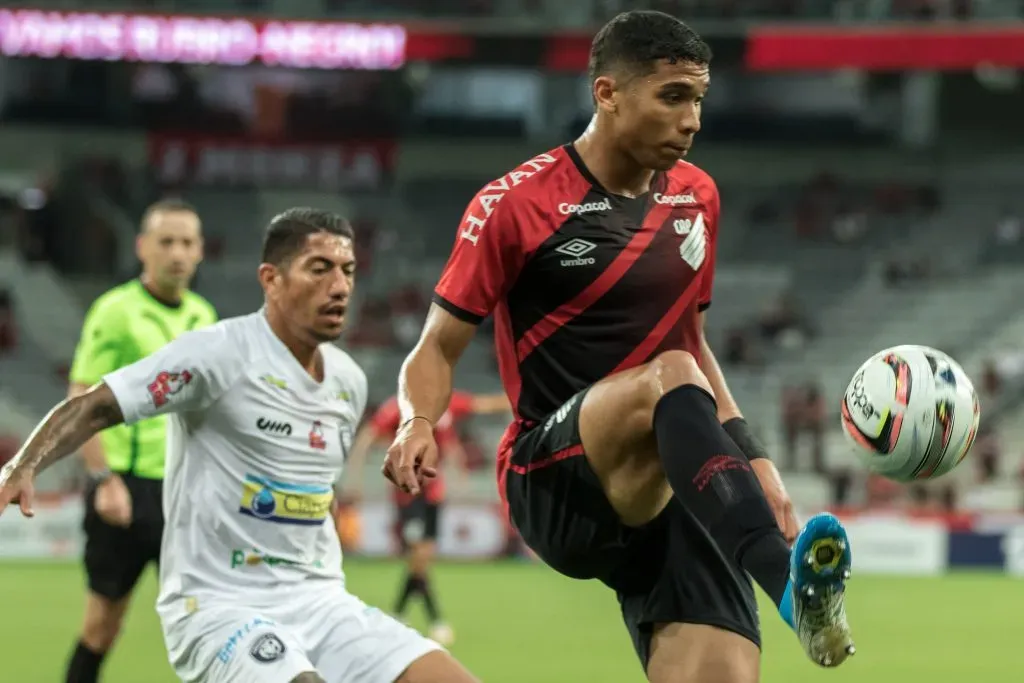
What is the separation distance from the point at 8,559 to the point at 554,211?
15.0 metres

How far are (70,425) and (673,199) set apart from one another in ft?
6.05

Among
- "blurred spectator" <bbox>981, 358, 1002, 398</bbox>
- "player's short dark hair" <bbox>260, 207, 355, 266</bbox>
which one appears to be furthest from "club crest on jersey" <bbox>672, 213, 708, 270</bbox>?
"blurred spectator" <bbox>981, 358, 1002, 398</bbox>

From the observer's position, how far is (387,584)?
48.3 feet

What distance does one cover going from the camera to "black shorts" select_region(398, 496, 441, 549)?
11375mm

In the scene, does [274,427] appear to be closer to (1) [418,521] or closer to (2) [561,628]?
(1) [418,521]

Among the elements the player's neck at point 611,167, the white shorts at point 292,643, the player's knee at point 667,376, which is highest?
the player's neck at point 611,167

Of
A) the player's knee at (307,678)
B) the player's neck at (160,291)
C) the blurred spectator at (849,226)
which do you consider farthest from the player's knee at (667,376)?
the blurred spectator at (849,226)

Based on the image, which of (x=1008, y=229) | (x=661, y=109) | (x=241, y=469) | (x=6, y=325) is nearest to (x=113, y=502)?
(x=241, y=469)

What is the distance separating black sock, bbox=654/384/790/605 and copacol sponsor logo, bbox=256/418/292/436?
5.24 feet

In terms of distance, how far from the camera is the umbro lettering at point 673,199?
14.9 feet

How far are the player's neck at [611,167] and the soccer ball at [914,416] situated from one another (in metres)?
0.86

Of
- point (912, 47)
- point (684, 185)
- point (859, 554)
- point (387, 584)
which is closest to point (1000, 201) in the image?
point (912, 47)

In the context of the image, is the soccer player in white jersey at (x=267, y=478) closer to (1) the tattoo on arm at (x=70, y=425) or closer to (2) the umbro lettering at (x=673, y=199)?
(1) the tattoo on arm at (x=70, y=425)

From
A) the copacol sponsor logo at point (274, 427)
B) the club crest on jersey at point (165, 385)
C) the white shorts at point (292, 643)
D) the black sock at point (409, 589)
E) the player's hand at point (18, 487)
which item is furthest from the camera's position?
the black sock at point (409, 589)
